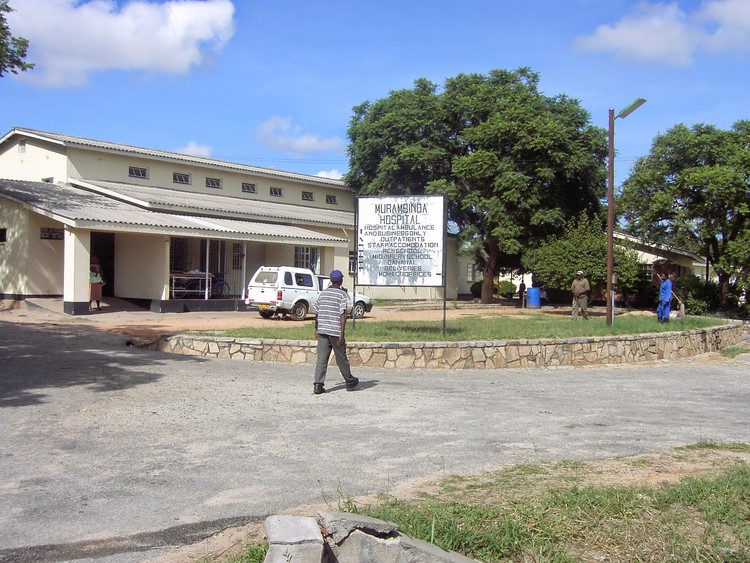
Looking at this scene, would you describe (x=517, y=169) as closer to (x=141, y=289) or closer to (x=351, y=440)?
(x=141, y=289)

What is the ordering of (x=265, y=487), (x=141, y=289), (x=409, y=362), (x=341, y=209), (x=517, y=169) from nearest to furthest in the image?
(x=265, y=487), (x=409, y=362), (x=141, y=289), (x=517, y=169), (x=341, y=209)

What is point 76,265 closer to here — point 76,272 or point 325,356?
point 76,272

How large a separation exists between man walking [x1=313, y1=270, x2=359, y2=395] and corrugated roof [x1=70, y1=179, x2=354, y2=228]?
669 inches

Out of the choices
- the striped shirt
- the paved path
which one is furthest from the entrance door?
the striped shirt

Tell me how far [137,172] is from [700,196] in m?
24.5

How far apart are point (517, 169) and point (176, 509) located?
29.2 meters

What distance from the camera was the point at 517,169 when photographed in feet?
106

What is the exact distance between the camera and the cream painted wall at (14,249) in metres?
22.0

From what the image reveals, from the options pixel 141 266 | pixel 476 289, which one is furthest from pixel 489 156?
pixel 141 266

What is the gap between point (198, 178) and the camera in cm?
3238

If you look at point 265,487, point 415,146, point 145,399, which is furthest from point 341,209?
point 265,487

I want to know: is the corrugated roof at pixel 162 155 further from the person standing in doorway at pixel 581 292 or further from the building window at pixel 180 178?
the person standing in doorway at pixel 581 292

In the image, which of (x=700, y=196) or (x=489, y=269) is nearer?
(x=700, y=196)

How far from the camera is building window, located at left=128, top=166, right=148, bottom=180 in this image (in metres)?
29.4
